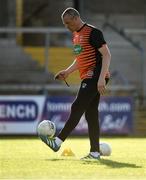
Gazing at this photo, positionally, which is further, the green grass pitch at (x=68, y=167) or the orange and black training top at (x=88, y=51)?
the orange and black training top at (x=88, y=51)

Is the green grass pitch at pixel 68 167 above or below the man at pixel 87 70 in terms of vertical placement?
below

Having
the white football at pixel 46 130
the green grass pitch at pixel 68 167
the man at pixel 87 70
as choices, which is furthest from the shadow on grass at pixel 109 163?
the white football at pixel 46 130

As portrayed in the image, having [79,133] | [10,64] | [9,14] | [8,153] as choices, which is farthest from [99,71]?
[9,14]

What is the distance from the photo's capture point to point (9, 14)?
27234 millimetres

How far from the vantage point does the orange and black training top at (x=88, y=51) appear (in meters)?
10.7

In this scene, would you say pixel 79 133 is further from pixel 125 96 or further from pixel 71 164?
pixel 71 164

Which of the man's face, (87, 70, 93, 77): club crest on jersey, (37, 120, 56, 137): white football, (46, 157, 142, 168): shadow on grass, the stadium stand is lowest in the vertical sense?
the stadium stand

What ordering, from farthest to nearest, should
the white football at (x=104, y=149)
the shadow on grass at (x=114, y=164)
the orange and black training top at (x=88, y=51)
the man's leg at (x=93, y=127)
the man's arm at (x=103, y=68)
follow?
the white football at (x=104, y=149), the man's leg at (x=93, y=127), the orange and black training top at (x=88, y=51), the man's arm at (x=103, y=68), the shadow on grass at (x=114, y=164)

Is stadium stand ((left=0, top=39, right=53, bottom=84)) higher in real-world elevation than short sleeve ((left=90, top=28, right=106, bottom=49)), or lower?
lower

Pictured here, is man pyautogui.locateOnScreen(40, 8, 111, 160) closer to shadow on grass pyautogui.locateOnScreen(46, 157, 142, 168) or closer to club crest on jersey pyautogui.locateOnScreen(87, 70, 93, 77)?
club crest on jersey pyautogui.locateOnScreen(87, 70, 93, 77)

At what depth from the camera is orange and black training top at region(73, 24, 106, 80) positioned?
422 inches

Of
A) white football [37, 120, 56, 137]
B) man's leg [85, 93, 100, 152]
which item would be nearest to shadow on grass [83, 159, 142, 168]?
man's leg [85, 93, 100, 152]

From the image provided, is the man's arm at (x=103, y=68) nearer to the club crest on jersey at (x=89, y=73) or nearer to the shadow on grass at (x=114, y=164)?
the club crest on jersey at (x=89, y=73)

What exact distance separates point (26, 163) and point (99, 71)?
1.77m
